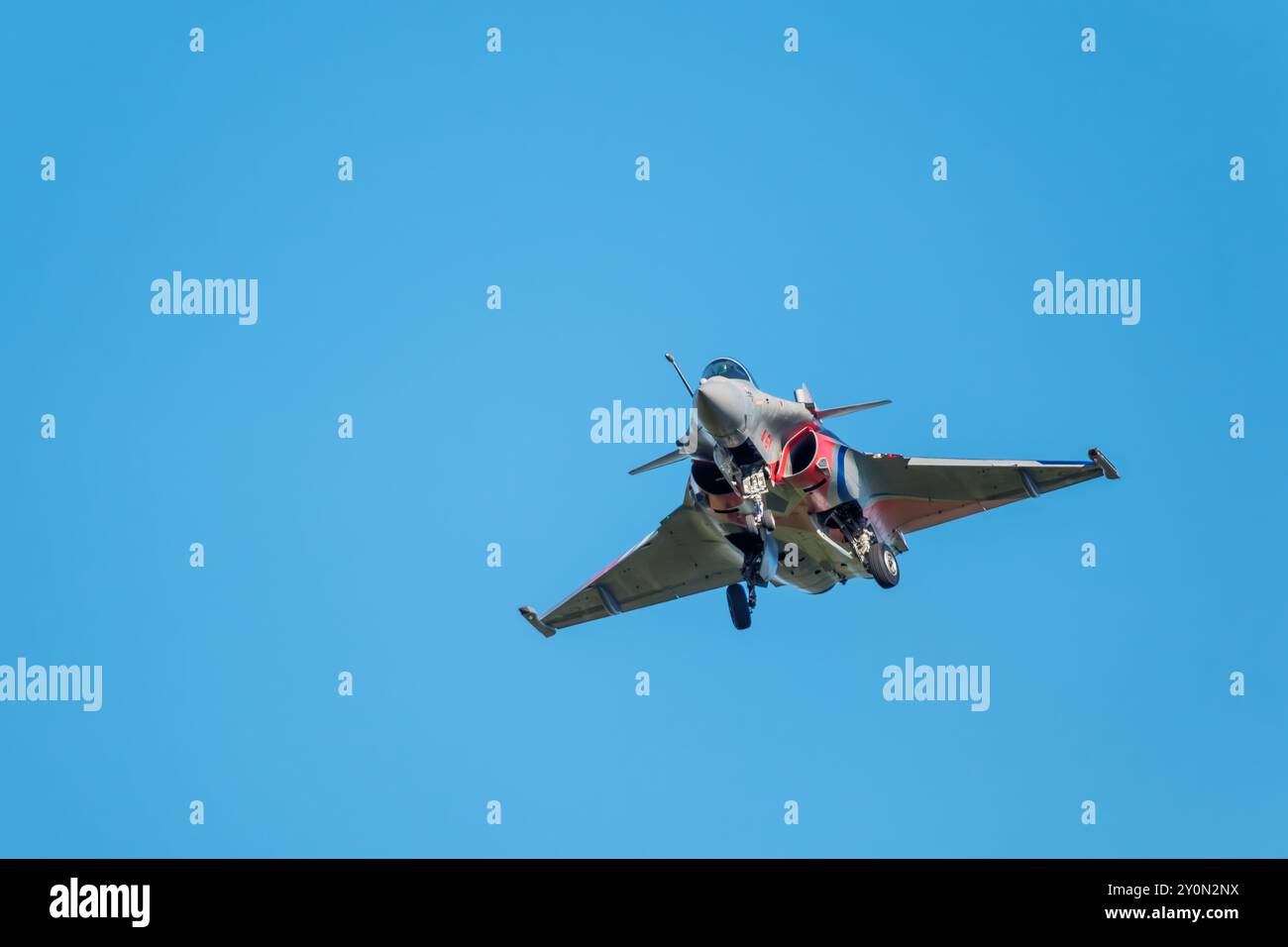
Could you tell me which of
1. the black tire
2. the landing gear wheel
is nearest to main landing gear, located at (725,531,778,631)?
the black tire

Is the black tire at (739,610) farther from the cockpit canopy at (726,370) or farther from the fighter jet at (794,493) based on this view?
the cockpit canopy at (726,370)

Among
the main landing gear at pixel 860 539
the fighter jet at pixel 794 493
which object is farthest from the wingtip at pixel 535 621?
the main landing gear at pixel 860 539

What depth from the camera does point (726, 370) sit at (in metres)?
28.6

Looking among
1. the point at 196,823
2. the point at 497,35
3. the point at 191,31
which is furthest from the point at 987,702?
the point at 191,31

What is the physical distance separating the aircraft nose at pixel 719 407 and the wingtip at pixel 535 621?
882 centimetres

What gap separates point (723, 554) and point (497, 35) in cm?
1556

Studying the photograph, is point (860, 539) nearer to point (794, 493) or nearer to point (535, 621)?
point (794, 493)

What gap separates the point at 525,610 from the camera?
34.8 m

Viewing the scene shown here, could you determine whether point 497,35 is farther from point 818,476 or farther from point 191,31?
point 818,476

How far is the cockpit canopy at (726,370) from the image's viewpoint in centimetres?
2842

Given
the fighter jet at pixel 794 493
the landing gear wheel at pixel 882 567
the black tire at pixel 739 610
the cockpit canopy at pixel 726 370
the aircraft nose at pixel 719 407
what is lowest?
the black tire at pixel 739 610

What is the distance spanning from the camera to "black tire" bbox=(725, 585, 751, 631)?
3055cm

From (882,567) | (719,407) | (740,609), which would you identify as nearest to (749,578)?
(740,609)
